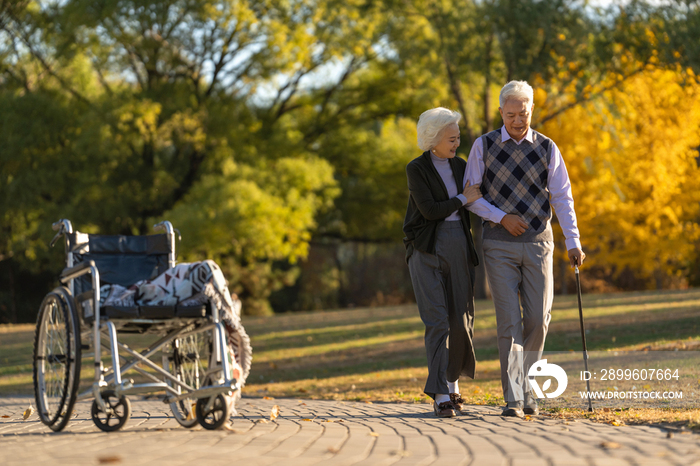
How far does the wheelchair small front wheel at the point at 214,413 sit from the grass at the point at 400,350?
200cm

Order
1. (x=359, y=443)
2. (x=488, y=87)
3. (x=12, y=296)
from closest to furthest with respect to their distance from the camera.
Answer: (x=359, y=443) < (x=488, y=87) < (x=12, y=296)

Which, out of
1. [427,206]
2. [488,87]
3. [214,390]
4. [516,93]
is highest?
[488,87]

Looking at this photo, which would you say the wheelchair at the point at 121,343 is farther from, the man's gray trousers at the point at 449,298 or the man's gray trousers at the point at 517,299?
the man's gray trousers at the point at 517,299

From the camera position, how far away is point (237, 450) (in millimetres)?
3422

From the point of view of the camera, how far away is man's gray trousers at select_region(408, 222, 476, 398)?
460cm

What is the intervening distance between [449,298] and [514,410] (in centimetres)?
78

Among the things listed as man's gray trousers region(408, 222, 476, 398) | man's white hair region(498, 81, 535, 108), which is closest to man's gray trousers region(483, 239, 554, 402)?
man's gray trousers region(408, 222, 476, 398)

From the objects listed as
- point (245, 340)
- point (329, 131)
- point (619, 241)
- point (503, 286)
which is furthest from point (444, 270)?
point (329, 131)

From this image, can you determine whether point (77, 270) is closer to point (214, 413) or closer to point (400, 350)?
point (214, 413)

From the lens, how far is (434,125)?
15.4ft

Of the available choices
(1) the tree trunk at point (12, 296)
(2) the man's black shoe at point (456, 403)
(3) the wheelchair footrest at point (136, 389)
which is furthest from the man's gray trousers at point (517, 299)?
(1) the tree trunk at point (12, 296)

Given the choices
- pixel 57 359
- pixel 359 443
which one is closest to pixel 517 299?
pixel 359 443

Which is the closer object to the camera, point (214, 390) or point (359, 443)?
point (359, 443)

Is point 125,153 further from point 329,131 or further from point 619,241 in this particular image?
point 619,241
